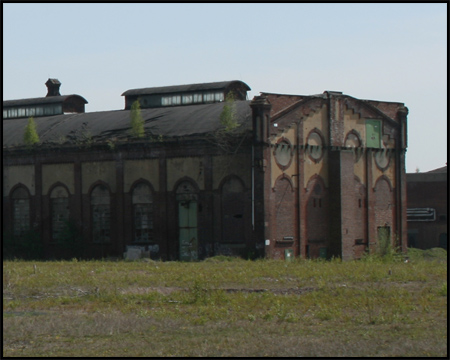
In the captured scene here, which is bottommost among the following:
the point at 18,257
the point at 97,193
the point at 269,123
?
the point at 18,257

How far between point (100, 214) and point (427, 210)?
25052 millimetres

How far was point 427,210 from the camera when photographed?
58.3 m

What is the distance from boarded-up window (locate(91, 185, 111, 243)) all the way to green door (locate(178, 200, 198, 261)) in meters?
4.01

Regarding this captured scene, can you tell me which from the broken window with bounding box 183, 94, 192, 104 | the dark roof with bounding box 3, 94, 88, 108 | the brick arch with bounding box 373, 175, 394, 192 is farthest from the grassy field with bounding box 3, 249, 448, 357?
the dark roof with bounding box 3, 94, 88, 108

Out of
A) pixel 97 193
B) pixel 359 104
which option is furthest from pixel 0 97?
pixel 359 104

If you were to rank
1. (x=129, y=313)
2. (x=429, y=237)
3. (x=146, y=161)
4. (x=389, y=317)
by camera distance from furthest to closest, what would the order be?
(x=429, y=237) → (x=146, y=161) → (x=129, y=313) → (x=389, y=317)

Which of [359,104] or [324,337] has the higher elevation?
[359,104]

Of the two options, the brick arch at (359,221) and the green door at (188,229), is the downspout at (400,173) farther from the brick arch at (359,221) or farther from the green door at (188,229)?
the green door at (188,229)

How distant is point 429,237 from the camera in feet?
191

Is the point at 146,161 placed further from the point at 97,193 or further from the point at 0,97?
the point at 0,97

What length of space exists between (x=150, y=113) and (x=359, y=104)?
10378 millimetres

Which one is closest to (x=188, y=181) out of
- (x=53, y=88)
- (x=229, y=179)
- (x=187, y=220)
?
(x=187, y=220)

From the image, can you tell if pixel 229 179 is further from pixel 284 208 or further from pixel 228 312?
pixel 228 312

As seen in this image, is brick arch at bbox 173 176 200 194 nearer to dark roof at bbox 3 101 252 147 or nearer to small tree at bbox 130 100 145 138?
dark roof at bbox 3 101 252 147
